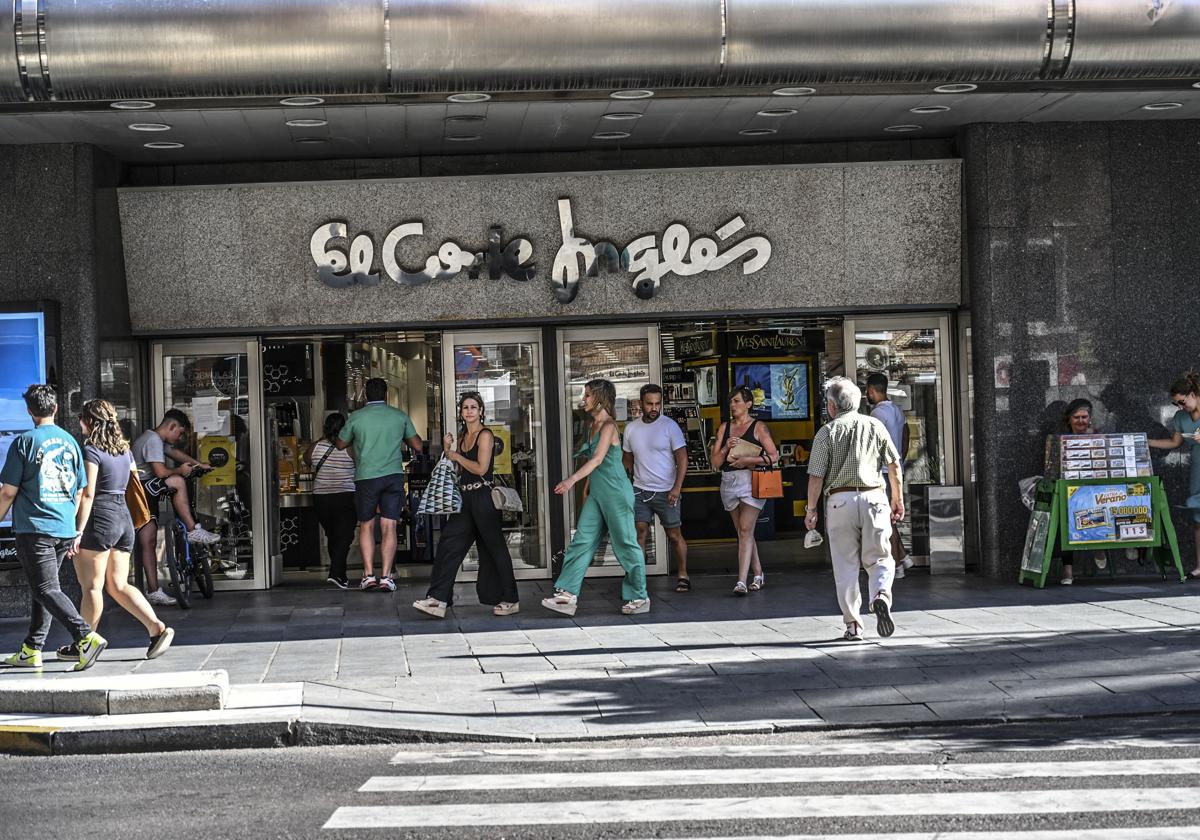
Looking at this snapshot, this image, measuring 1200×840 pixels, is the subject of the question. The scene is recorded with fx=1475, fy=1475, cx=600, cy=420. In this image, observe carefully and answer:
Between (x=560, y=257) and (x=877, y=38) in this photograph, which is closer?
(x=877, y=38)

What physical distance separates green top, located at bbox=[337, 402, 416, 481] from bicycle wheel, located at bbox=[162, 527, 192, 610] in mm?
1771

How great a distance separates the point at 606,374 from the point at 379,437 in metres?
2.27

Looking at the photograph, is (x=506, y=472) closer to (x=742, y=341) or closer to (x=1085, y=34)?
(x=742, y=341)

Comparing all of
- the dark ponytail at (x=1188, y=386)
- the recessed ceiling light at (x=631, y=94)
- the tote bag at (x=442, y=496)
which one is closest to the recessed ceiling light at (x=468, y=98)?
the recessed ceiling light at (x=631, y=94)

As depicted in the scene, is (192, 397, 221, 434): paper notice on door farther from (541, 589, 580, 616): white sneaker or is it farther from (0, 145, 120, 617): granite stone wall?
(541, 589, 580, 616): white sneaker

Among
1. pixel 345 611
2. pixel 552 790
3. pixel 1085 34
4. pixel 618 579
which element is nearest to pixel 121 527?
A: pixel 345 611

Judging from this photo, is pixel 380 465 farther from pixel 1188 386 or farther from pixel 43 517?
pixel 1188 386

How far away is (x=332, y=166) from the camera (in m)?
13.6

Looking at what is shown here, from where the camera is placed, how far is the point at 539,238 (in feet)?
44.0

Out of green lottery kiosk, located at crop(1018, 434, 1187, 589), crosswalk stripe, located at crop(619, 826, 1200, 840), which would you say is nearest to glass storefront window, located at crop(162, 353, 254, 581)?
green lottery kiosk, located at crop(1018, 434, 1187, 589)

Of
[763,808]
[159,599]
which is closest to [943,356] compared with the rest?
[159,599]

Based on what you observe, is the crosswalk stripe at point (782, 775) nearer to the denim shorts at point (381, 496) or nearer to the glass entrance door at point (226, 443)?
the denim shorts at point (381, 496)

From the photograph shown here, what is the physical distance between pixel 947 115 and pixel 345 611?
21.7 feet

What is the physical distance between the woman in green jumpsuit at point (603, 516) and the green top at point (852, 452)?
180cm
